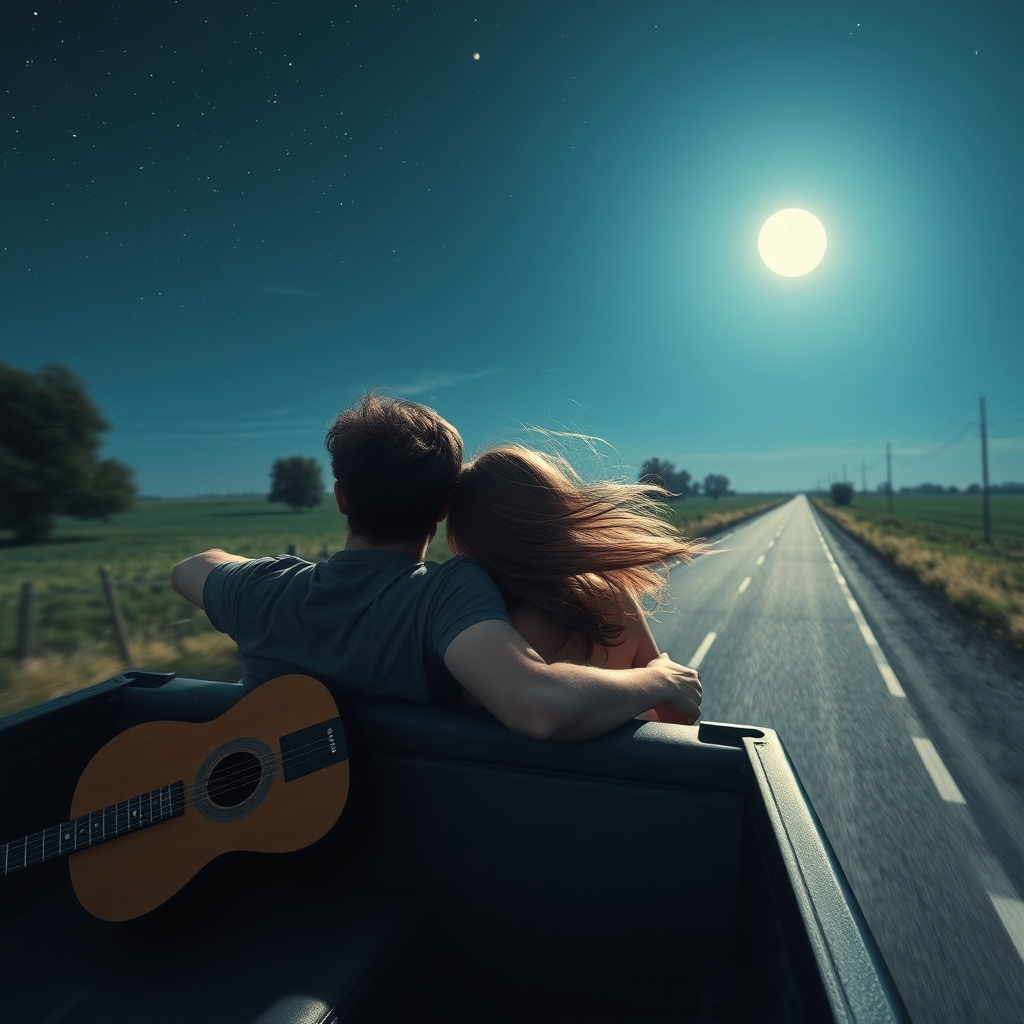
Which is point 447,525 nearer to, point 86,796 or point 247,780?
point 247,780

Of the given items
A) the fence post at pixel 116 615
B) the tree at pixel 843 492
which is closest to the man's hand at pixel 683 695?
the fence post at pixel 116 615

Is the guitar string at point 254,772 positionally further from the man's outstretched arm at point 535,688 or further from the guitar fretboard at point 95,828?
the man's outstretched arm at point 535,688

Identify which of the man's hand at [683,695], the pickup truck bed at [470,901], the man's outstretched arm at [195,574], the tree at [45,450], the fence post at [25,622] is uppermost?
the tree at [45,450]

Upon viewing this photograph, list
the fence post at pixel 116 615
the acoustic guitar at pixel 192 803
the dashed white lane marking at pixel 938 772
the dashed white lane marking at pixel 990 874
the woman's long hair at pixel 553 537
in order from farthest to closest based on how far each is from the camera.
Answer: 1. the fence post at pixel 116 615
2. the dashed white lane marking at pixel 938 772
3. the dashed white lane marking at pixel 990 874
4. the woman's long hair at pixel 553 537
5. the acoustic guitar at pixel 192 803

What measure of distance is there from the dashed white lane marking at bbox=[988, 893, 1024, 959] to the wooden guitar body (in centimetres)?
249

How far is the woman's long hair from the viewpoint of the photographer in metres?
1.55

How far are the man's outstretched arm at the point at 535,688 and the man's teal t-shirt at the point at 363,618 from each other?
47mm

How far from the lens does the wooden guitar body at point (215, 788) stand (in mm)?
1248

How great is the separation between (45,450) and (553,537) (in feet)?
142

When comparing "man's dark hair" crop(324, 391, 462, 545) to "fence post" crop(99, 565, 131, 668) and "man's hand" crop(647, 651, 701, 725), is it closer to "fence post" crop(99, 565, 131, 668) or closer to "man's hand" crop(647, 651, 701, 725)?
"man's hand" crop(647, 651, 701, 725)

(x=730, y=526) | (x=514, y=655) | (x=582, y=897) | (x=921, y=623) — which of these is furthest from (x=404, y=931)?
(x=730, y=526)

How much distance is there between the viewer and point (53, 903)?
5.15 feet

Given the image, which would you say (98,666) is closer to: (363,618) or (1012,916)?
(363,618)

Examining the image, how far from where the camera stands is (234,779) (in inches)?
53.1
